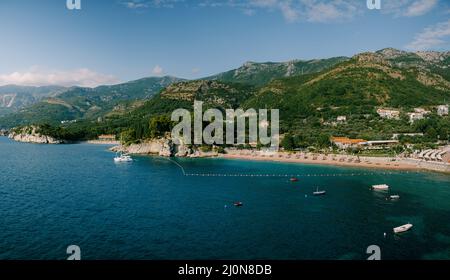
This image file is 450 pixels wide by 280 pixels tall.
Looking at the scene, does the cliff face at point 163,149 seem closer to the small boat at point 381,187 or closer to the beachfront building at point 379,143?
the beachfront building at point 379,143

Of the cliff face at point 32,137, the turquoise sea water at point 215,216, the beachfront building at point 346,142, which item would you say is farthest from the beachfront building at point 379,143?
the cliff face at point 32,137

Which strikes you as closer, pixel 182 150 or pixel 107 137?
pixel 182 150

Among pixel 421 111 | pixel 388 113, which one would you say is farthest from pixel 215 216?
pixel 421 111

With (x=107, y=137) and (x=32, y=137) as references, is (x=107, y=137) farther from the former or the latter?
(x=32, y=137)

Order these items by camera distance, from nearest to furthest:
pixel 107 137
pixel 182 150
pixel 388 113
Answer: pixel 182 150, pixel 388 113, pixel 107 137

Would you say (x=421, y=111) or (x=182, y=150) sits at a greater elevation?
(x=421, y=111)

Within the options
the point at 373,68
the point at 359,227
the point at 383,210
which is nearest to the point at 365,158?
the point at 383,210

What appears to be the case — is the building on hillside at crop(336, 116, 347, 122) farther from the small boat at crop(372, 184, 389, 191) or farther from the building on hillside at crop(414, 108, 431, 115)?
the small boat at crop(372, 184, 389, 191)
